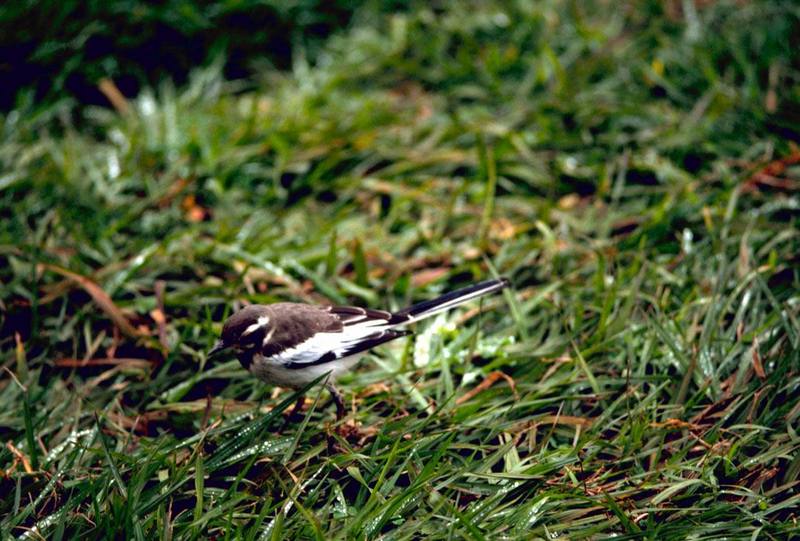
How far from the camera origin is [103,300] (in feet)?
14.9

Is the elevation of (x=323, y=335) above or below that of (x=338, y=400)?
above

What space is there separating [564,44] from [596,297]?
3.11m

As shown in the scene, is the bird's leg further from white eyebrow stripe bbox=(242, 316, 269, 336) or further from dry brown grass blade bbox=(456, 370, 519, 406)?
dry brown grass blade bbox=(456, 370, 519, 406)

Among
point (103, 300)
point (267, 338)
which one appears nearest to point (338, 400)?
point (267, 338)

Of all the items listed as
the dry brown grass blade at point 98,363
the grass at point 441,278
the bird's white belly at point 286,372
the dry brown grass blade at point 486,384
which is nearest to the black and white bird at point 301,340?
the bird's white belly at point 286,372

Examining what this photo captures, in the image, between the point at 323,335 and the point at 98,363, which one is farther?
the point at 98,363

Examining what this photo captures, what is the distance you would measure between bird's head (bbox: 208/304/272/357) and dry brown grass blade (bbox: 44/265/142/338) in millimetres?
927

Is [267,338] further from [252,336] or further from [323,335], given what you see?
[323,335]

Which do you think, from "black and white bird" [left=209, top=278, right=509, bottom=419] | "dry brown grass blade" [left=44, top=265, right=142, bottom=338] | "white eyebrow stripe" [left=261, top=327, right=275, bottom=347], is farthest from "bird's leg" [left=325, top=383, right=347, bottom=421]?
"dry brown grass blade" [left=44, top=265, right=142, bottom=338]

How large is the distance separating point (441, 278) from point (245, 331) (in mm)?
1605

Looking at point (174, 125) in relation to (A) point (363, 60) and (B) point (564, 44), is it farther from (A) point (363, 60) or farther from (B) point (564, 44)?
(B) point (564, 44)

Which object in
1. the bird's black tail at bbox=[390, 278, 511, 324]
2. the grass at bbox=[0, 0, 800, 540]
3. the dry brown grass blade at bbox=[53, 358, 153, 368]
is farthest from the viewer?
the dry brown grass blade at bbox=[53, 358, 153, 368]

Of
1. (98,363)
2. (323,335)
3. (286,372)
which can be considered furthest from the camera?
(98,363)

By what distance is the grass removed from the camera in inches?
137
